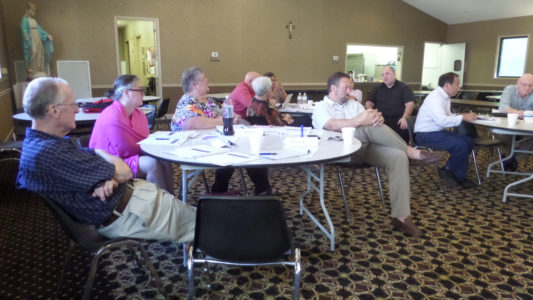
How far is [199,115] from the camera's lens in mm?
3299

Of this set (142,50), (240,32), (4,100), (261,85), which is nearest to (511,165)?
(261,85)

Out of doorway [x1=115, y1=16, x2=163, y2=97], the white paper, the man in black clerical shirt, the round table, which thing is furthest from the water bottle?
doorway [x1=115, y1=16, x2=163, y2=97]

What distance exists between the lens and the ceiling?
10.5 m

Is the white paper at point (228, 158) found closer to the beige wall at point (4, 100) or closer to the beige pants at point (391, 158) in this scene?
the beige pants at point (391, 158)

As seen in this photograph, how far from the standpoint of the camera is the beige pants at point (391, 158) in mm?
2926

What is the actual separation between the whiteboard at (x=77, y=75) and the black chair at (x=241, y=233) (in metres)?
7.97

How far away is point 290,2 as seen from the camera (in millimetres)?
10680

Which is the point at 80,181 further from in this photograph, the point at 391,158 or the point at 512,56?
the point at 512,56

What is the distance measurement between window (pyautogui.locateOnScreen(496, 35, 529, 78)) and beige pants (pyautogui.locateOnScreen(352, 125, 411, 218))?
10.6m

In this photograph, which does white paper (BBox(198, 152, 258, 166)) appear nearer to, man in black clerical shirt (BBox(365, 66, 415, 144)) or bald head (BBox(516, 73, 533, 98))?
man in black clerical shirt (BBox(365, 66, 415, 144))

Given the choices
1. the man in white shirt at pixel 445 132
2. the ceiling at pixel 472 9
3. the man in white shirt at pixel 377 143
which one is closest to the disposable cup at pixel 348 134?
the man in white shirt at pixel 377 143

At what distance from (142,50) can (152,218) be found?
11078mm

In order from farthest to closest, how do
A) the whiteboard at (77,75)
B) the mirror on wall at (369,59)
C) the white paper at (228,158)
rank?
the mirror on wall at (369,59)
the whiteboard at (77,75)
the white paper at (228,158)

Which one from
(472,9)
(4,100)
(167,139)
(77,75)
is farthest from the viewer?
(472,9)
